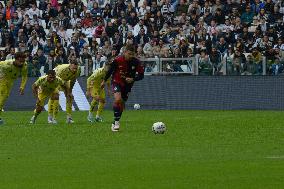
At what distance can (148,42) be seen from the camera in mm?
45375

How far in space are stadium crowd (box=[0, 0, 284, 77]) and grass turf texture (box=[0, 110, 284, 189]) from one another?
13306 mm

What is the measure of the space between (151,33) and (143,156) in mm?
27102

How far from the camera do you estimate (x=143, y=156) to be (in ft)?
62.8

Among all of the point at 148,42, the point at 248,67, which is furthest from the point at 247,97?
the point at 148,42

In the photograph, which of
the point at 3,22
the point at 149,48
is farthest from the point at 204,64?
the point at 3,22

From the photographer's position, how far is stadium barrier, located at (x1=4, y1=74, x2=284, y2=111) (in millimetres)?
42594

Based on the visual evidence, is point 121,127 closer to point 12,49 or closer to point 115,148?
point 115,148

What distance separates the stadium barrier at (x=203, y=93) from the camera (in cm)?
4259

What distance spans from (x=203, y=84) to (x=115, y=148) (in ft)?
73.4

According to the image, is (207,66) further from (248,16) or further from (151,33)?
(151,33)

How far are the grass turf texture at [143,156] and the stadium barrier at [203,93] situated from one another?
13305 millimetres

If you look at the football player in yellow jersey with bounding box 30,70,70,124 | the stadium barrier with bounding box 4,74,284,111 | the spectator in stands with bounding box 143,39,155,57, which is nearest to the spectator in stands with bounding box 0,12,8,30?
the stadium barrier with bounding box 4,74,284,111

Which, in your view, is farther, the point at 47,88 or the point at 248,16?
the point at 248,16

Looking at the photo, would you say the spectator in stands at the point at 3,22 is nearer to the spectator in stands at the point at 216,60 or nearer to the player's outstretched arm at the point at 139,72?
the spectator in stands at the point at 216,60
